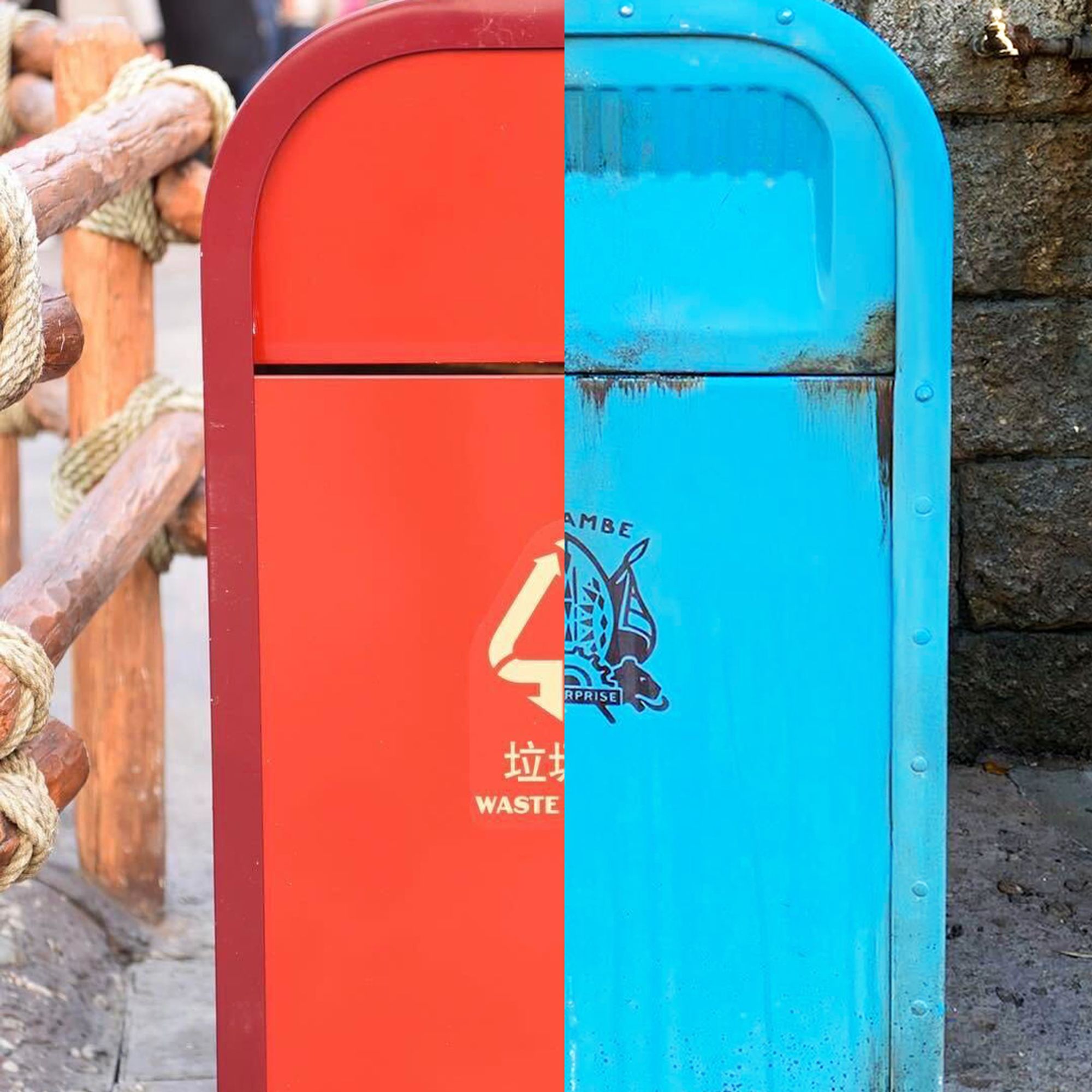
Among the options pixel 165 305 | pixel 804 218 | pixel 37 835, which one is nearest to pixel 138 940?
pixel 37 835

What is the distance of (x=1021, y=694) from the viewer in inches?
131

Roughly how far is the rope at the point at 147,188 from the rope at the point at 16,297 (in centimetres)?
129

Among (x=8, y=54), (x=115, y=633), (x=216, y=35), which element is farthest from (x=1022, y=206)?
(x=216, y=35)

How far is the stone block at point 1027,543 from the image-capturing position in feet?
10.5

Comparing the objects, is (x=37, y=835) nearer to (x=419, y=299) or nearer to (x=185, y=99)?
(x=419, y=299)

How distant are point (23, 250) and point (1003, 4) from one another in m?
1.75

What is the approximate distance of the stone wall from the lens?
3.04m

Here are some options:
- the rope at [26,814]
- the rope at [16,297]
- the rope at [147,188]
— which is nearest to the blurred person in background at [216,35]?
the rope at [147,188]

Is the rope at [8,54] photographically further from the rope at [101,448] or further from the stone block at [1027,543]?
the stone block at [1027,543]

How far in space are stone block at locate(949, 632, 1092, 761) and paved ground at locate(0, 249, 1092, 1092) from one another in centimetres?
5

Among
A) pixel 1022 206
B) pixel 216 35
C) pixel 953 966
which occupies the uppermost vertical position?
pixel 216 35

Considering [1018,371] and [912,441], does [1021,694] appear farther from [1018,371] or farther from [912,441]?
[912,441]

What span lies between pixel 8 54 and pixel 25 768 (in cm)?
210

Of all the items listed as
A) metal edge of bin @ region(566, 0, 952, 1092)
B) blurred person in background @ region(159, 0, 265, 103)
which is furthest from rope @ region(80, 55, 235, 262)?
blurred person in background @ region(159, 0, 265, 103)
